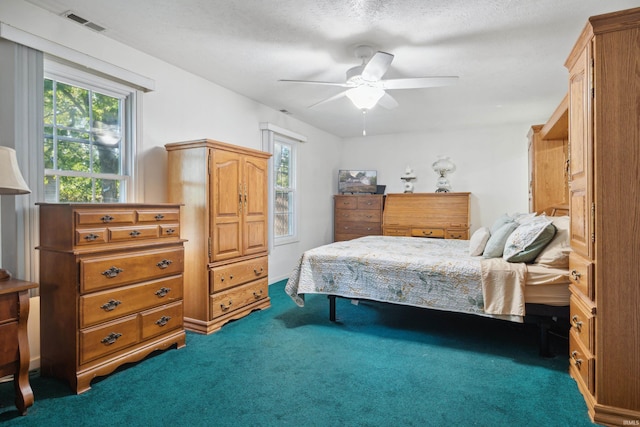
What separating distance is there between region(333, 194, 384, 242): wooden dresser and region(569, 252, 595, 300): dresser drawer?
12.5 ft

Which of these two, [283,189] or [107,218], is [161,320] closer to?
[107,218]

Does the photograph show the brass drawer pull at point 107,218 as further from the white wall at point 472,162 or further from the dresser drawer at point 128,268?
the white wall at point 472,162

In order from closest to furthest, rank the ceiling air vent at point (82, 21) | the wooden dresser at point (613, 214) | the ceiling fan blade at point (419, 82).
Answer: the wooden dresser at point (613, 214) < the ceiling air vent at point (82, 21) < the ceiling fan blade at point (419, 82)

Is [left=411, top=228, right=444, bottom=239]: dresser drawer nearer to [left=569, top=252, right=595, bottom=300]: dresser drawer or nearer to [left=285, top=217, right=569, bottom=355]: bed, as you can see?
[left=285, top=217, right=569, bottom=355]: bed

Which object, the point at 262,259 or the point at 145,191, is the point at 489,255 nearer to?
the point at 262,259

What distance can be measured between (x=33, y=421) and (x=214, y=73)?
3017mm

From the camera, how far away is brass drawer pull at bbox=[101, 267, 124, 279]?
2.21 m

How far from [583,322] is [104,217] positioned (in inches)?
116

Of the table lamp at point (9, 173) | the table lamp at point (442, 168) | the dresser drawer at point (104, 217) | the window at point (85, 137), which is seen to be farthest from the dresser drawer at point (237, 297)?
the table lamp at point (442, 168)

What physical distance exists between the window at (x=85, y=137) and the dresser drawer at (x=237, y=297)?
3.91 feet

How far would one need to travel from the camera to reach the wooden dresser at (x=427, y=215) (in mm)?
5504

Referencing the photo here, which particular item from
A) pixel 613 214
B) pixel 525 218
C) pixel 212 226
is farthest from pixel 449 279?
pixel 212 226

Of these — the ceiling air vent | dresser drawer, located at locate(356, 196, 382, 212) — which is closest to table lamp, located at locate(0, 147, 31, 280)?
the ceiling air vent

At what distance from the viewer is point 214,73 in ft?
11.4
